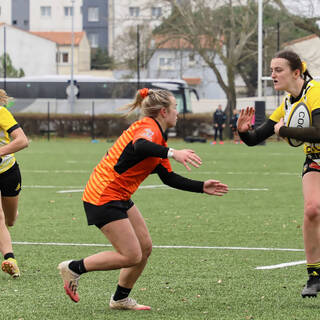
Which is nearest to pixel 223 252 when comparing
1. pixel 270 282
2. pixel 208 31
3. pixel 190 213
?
pixel 270 282

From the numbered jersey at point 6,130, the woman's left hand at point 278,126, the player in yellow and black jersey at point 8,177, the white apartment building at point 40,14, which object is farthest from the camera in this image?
the white apartment building at point 40,14

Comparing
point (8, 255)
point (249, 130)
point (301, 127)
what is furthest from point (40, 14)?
point (301, 127)

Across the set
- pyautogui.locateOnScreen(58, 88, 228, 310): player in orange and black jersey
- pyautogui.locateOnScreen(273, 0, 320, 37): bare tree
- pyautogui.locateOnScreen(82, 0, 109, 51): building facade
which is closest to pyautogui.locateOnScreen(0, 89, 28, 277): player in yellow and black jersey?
pyautogui.locateOnScreen(58, 88, 228, 310): player in orange and black jersey

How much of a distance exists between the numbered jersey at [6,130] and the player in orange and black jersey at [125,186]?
6.43 feet

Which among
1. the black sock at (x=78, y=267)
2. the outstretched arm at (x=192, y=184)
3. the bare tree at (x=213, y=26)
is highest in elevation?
the bare tree at (x=213, y=26)

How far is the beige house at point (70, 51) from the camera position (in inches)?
3797

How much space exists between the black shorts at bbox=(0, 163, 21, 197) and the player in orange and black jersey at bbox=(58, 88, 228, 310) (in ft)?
7.13

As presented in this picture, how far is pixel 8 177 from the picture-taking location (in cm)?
827

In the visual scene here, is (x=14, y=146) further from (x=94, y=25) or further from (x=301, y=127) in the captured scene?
(x=94, y=25)

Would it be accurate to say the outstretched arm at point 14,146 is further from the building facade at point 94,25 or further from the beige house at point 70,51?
the building facade at point 94,25

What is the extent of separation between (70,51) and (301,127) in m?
92.6

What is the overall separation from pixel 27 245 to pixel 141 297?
330 cm

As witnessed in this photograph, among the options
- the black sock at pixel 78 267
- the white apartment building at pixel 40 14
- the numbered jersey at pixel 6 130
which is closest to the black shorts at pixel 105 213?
the black sock at pixel 78 267

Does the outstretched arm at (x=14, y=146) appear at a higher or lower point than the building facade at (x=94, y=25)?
lower
